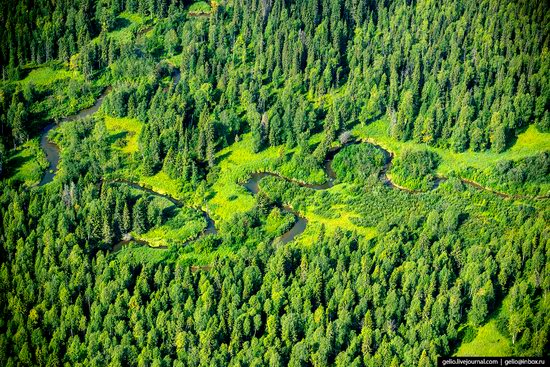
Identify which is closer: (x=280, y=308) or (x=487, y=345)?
(x=487, y=345)

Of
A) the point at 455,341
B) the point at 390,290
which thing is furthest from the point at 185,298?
the point at 455,341

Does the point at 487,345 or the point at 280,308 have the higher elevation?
the point at 280,308

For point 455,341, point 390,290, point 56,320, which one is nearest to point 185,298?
point 56,320

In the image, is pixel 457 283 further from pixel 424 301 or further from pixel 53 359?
pixel 53 359

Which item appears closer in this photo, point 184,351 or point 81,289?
point 184,351

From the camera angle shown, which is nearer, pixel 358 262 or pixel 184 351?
pixel 184 351
